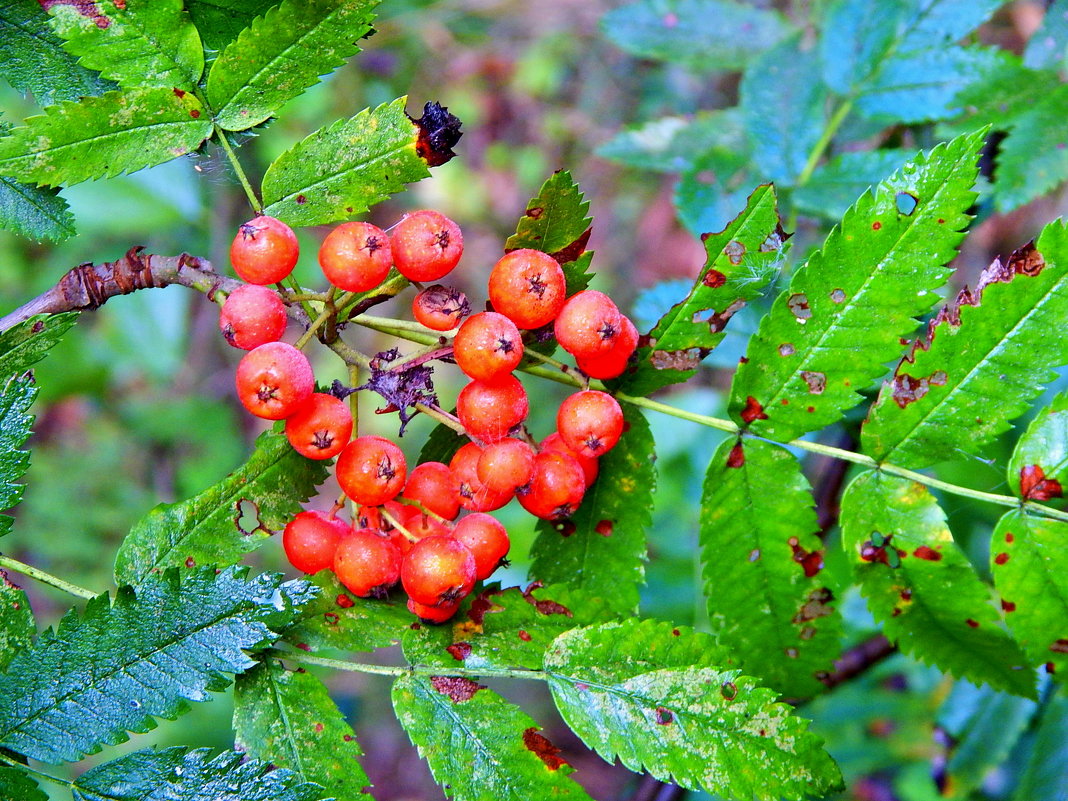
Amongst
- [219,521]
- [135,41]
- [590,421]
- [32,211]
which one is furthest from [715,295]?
[32,211]

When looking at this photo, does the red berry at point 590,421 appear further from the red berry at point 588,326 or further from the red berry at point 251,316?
the red berry at point 251,316

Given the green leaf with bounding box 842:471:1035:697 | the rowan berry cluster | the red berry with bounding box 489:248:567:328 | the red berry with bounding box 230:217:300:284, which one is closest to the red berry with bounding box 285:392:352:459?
the rowan berry cluster

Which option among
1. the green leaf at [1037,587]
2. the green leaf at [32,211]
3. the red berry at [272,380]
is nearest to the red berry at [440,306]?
the red berry at [272,380]

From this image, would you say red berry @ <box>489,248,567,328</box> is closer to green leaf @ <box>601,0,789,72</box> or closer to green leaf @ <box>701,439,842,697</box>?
green leaf @ <box>701,439,842,697</box>

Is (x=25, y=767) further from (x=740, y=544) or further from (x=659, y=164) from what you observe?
(x=659, y=164)

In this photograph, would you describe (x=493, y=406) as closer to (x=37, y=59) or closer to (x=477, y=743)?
(x=477, y=743)
